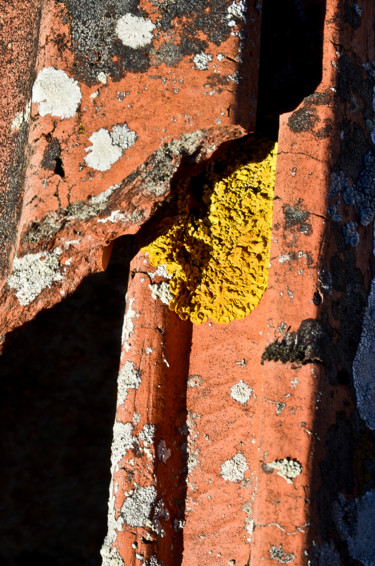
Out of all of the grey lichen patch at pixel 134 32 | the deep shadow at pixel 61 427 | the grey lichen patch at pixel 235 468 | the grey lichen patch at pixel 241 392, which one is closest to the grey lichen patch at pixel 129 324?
the grey lichen patch at pixel 241 392

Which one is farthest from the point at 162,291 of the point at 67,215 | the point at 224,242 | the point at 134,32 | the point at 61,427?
the point at 61,427

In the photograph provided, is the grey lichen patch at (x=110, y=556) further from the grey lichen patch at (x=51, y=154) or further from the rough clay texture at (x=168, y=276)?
the grey lichen patch at (x=51, y=154)

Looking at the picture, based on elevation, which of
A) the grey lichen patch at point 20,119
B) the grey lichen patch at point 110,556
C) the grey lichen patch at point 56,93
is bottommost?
the grey lichen patch at point 110,556

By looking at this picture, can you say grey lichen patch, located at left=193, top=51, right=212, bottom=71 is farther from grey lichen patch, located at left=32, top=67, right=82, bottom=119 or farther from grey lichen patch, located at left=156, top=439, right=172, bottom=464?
grey lichen patch, located at left=156, top=439, right=172, bottom=464

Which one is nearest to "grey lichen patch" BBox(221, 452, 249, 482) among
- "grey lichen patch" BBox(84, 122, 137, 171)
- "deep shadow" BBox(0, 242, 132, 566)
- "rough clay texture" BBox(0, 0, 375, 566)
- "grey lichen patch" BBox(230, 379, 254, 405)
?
"rough clay texture" BBox(0, 0, 375, 566)

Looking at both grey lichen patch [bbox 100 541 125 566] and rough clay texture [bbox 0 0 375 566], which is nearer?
rough clay texture [bbox 0 0 375 566]

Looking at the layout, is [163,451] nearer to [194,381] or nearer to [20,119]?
[194,381]
